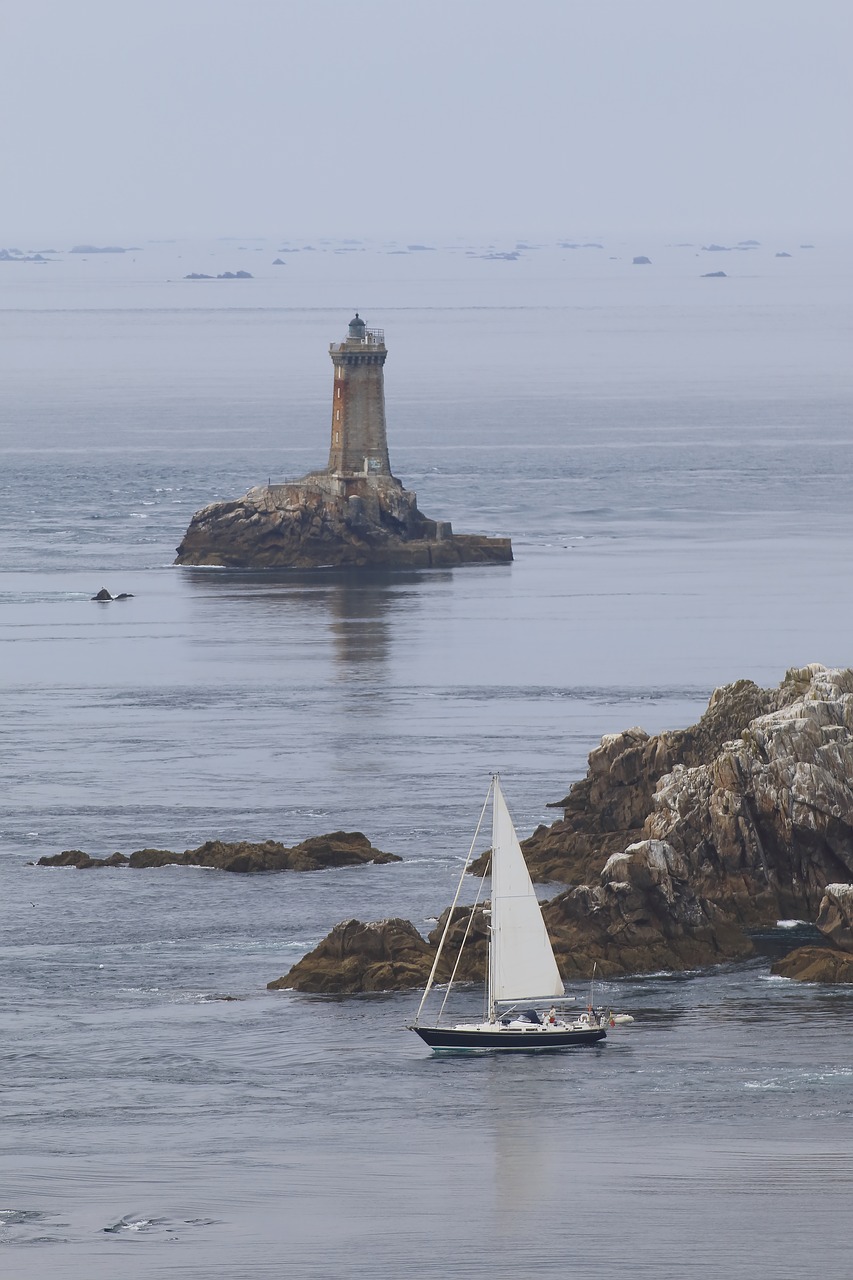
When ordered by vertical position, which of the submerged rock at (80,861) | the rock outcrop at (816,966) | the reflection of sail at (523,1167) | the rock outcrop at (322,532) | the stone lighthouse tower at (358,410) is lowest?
the reflection of sail at (523,1167)

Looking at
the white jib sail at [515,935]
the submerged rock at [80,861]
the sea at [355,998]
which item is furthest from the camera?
the submerged rock at [80,861]

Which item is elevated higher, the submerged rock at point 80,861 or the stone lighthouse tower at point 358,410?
the stone lighthouse tower at point 358,410

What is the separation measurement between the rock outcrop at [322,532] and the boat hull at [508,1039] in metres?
89.8

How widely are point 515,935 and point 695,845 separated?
419 inches

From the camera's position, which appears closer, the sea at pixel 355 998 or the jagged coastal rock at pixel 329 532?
the sea at pixel 355 998

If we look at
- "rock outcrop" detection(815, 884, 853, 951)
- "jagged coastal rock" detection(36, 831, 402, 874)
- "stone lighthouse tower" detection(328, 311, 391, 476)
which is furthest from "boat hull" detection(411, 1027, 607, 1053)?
"stone lighthouse tower" detection(328, 311, 391, 476)

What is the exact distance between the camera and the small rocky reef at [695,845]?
63719 millimetres

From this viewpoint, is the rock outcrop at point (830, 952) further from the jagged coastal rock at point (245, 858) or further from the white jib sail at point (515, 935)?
the jagged coastal rock at point (245, 858)

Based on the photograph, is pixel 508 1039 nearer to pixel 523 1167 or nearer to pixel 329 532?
pixel 523 1167

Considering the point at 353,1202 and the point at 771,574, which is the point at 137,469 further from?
the point at 353,1202

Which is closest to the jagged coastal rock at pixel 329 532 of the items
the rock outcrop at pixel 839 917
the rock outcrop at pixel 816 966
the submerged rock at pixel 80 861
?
the submerged rock at pixel 80 861

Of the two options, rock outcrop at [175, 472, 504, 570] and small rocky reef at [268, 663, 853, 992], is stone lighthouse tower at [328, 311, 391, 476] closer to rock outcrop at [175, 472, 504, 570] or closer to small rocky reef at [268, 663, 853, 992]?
rock outcrop at [175, 472, 504, 570]

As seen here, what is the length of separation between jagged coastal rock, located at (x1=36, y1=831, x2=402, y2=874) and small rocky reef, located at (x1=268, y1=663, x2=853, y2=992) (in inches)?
171

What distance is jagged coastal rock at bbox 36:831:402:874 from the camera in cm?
7525
